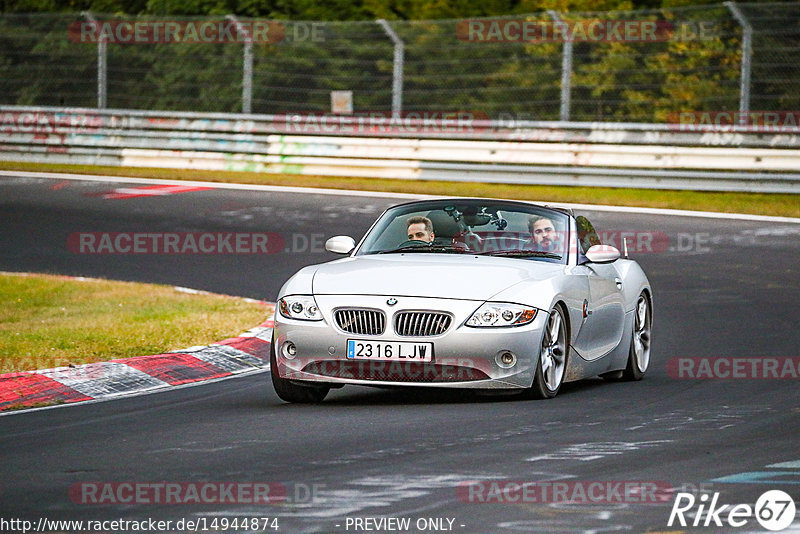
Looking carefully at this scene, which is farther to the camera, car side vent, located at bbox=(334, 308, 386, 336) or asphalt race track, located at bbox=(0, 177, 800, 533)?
car side vent, located at bbox=(334, 308, 386, 336)

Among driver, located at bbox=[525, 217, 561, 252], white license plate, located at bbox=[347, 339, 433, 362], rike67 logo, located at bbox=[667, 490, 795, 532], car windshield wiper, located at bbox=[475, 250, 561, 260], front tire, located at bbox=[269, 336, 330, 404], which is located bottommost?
front tire, located at bbox=[269, 336, 330, 404]

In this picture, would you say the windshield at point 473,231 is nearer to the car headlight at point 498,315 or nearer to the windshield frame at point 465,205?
the windshield frame at point 465,205

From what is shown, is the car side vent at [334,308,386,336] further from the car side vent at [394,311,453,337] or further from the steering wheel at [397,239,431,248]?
the steering wheel at [397,239,431,248]

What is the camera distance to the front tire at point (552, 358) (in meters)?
8.94

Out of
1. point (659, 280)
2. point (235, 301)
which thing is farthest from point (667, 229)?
point (235, 301)

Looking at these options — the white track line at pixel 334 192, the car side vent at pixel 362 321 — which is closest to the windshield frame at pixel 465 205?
the car side vent at pixel 362 321

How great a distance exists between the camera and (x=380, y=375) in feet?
28.5

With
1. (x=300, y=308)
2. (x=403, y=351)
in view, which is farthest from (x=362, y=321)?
(x=300, y=308)

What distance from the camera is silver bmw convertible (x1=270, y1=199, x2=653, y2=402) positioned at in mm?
8664

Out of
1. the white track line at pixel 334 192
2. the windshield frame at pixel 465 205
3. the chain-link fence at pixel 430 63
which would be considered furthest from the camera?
the chain-link fence at pixel 430 63

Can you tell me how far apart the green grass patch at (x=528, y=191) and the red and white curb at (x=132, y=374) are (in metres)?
11.3

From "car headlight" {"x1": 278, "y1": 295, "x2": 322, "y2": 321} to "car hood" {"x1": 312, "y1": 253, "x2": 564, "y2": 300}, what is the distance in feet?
0.27

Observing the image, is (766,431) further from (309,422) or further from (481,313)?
(309,422)

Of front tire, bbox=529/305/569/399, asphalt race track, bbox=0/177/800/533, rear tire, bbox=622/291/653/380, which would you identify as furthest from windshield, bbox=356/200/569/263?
rear tire, bbox=622/291/653/380
